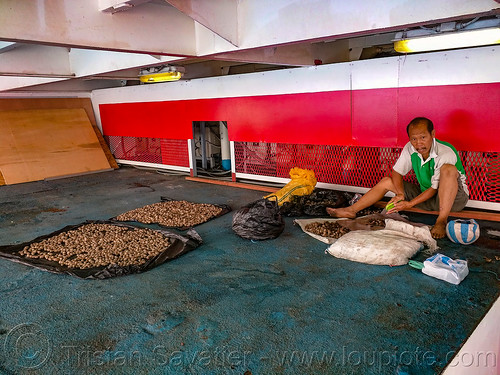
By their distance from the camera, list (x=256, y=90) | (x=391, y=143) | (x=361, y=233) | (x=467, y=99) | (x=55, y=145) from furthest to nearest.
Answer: (x=55, y=145) < (x=256, y=90) < (x=391, y=143) < (x=467, y=99) < (x=361, y=233)

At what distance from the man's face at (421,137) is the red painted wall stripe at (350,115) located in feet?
2.72

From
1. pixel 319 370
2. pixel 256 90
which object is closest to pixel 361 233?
pixel 319 370

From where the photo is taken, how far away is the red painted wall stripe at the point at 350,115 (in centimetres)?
405

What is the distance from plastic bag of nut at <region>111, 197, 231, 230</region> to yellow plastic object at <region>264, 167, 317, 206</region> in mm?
735

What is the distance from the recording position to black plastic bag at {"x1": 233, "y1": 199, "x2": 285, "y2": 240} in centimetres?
374

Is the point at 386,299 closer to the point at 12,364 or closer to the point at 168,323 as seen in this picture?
the point at 168,323

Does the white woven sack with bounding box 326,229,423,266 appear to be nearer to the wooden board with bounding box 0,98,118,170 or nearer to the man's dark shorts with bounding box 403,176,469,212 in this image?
the man's dark shorts with bounding box 403,176,469,212

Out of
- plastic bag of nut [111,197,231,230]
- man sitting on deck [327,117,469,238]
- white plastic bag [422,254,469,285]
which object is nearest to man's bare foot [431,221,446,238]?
man sitting on deck [327,117,469,238]

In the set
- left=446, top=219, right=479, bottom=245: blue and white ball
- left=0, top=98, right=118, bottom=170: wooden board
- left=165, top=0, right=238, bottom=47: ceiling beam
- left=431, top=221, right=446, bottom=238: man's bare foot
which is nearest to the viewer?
left=165, top=0, right=238, bottom=47: ceiling beam

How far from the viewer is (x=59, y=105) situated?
28.7ft

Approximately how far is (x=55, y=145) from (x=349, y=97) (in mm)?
6414

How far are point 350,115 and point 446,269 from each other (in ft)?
8.92

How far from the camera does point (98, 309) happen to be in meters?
2.65

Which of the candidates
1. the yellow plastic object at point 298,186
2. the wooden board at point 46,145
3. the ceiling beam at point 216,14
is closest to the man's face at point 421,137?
the yellow plastic object at point 298,186
